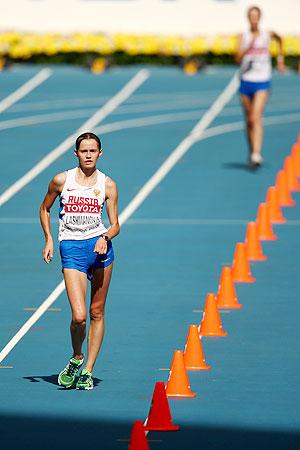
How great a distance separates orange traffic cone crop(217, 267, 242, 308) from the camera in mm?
15836

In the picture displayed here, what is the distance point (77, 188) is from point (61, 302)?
4.19m

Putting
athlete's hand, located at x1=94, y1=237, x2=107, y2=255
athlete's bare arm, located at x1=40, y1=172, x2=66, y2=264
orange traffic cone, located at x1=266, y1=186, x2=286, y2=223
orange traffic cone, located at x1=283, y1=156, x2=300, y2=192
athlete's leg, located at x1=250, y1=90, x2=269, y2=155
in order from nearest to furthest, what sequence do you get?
athlete's hand, located at x1=94, y1=237, x2=107, y2=255 → athlete's bare arm, located at x1=40, y1=172, x2=66, y2=264 → orange traffic cone, located at x1=266, y1=186, x2=286, y2=223 → athlete's leg, located at x1=250, y1=90, x2=269, y2=155 → orange traffic cone, located at x1=283, y1=156, x2=300, y2=192

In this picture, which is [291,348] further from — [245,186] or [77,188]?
[245,186]

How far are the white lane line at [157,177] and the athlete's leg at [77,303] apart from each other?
5.07ft

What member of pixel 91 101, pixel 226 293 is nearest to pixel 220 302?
pixel 226 293

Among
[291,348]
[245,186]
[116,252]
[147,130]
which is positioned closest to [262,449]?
[291,348]

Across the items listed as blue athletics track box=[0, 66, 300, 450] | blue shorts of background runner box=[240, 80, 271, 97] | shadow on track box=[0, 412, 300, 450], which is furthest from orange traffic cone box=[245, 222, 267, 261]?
shadow on track box=[0, 412, 300, 450]

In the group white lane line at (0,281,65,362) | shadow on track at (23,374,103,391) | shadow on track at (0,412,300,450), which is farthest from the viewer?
white lane line at (0,281,65,362)

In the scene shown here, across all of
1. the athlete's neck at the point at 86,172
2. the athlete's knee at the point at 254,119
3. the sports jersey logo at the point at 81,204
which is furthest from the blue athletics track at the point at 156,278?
the athlete's neck at the point at 86,172

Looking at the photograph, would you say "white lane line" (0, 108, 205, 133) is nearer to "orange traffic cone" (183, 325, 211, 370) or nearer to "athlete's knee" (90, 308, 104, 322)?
"orange traffic cone" (183, 325, 211, 370)

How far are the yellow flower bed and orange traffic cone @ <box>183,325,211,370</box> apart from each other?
28387 millimetres

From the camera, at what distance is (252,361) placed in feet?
43.6

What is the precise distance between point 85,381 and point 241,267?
5490 millimetres

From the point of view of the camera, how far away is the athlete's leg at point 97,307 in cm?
1203
